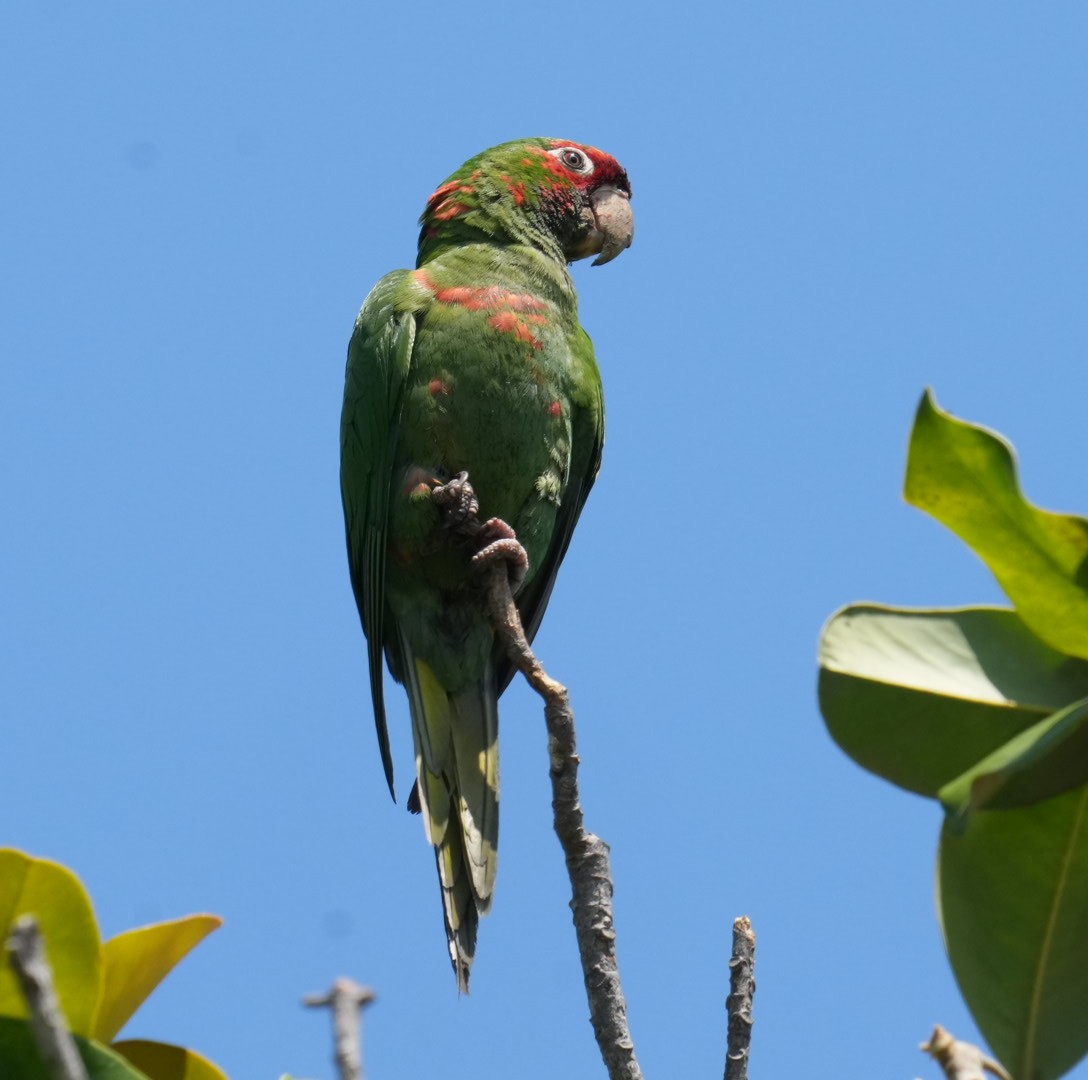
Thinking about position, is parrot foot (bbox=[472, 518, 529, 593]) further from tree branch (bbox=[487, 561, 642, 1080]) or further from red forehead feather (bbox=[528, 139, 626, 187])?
red forehead feather (bbox=[528, 139, 626, 187])

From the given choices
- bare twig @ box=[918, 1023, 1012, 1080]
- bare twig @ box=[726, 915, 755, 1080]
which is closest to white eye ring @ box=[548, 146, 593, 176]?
bare twig @ box=[726, 915, 755, 1080]

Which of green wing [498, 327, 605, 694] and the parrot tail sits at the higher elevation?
green wing [498, 327, 605, 694]

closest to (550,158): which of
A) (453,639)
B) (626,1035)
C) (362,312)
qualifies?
(362,312)

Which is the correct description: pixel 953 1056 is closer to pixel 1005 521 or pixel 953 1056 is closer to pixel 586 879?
pixel 1005 521

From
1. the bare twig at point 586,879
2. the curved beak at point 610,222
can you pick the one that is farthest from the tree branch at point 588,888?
the curved beak at point 610,222

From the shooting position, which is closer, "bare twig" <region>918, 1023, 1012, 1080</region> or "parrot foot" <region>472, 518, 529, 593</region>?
"bare twig" <region>918, 1023, 1012, 1080</region>

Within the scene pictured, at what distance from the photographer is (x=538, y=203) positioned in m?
5.17

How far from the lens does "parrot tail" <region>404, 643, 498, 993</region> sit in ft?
12.1

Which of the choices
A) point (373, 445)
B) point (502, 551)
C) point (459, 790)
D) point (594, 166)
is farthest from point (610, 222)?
point (459, 790)

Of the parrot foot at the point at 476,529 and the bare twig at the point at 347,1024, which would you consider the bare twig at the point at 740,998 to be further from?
the parrot foot at the point at 476,529

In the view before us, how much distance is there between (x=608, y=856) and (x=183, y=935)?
2.94 feet

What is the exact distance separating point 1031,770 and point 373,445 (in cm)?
300

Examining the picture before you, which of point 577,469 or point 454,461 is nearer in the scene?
point 454,461

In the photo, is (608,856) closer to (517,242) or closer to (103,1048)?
(103,1048)
